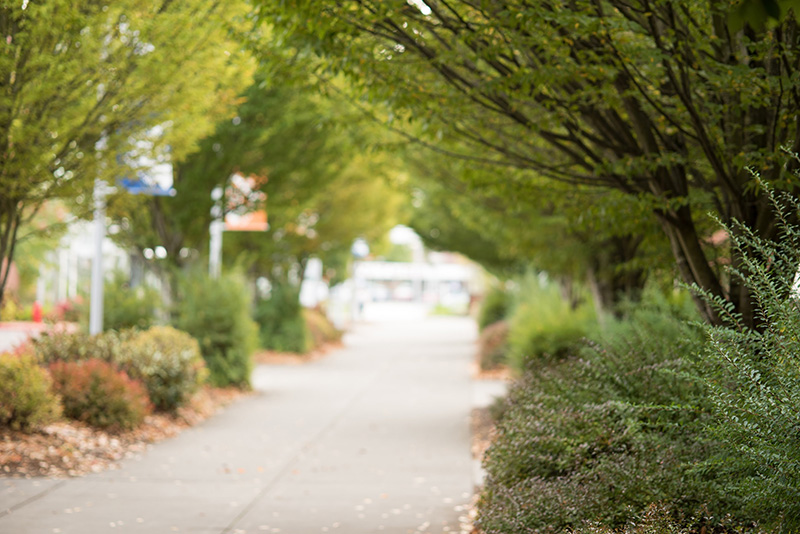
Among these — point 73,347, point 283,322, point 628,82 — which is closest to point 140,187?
point 73,347

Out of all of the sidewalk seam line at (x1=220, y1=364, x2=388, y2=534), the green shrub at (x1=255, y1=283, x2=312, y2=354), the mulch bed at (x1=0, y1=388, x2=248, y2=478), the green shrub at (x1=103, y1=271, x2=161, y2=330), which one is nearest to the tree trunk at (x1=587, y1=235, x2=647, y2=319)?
the sidewalk seam line at (x1=220, y1=364, x2=388, y2=534)

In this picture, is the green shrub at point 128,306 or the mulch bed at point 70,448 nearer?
the mulch bed at point 70,448

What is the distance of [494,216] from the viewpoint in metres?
14.2

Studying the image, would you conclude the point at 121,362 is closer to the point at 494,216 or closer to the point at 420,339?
the point at 494,216

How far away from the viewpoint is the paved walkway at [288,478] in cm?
682

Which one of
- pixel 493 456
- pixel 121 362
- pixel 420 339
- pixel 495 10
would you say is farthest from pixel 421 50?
pixel 420 339

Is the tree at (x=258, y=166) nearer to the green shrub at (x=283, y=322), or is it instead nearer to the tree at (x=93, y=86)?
the tree at (x=93, y=86)

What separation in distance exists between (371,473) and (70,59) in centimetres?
469

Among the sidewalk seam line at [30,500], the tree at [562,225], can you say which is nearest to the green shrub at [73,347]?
the sidewalk seam line at [30,500]

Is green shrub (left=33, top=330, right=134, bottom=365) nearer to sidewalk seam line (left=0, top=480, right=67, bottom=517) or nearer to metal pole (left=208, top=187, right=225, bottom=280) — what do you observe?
sidewalk seam line (left=0, top=480, right=67, bottom=517)

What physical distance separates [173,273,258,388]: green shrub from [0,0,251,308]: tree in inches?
241

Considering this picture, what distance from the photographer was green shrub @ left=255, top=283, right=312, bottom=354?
2427 centimetres

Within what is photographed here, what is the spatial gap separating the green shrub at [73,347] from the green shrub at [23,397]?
191 cm

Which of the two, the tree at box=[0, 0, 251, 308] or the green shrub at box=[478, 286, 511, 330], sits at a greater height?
the tree at box=[0, 0, 251, 308]
